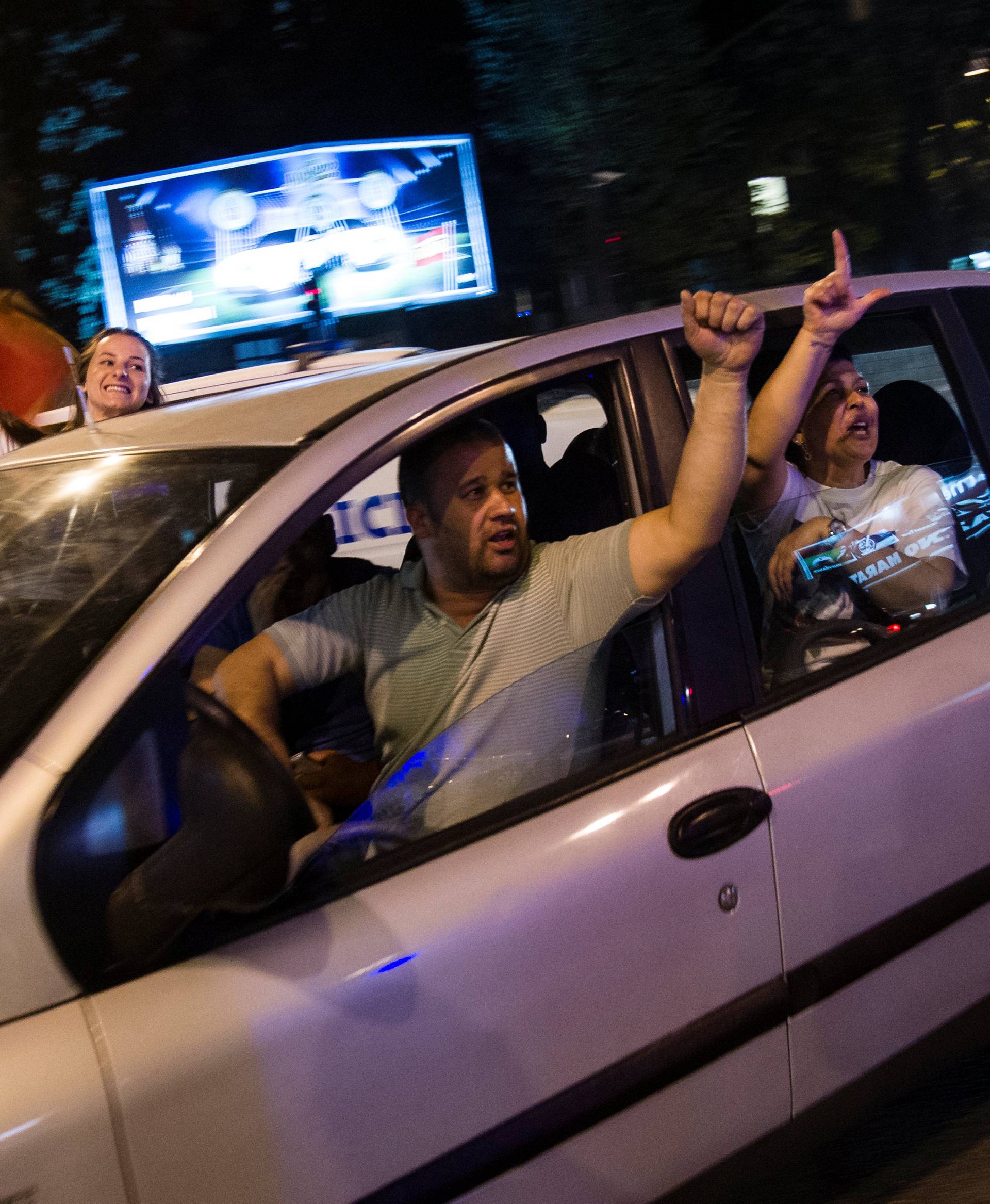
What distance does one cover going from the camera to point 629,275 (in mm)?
10281

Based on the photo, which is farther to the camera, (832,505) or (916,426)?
(916,426)

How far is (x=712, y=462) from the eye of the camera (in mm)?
1929

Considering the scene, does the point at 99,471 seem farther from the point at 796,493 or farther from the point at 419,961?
the point at 796,493

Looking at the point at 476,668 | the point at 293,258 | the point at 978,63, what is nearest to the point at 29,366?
the point at 476,668

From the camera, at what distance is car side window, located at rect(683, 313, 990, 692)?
2.19 meters

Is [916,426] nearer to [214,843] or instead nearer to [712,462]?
[712,462]

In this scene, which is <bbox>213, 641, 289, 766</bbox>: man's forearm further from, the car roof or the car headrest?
the car headrest

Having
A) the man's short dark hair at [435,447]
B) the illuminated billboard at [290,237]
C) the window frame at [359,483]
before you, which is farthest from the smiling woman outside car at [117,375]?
the illuminated billboard at [290,237]

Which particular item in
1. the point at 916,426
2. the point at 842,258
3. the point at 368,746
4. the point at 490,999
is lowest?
the point at 490,999

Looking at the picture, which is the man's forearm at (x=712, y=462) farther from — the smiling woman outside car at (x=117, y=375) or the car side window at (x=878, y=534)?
the smiling woman outside car at (x=117, y=375)

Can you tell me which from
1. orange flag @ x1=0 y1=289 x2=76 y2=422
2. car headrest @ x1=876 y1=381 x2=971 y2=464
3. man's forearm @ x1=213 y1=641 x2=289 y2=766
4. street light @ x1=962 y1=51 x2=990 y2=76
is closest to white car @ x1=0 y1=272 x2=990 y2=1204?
man's forearm @ x1=213 y1=641 x2=289 y2=766

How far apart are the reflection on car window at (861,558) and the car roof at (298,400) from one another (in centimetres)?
38

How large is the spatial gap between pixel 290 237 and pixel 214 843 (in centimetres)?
1189

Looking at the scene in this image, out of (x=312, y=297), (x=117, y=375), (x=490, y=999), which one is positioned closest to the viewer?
(x=490, y=999)
